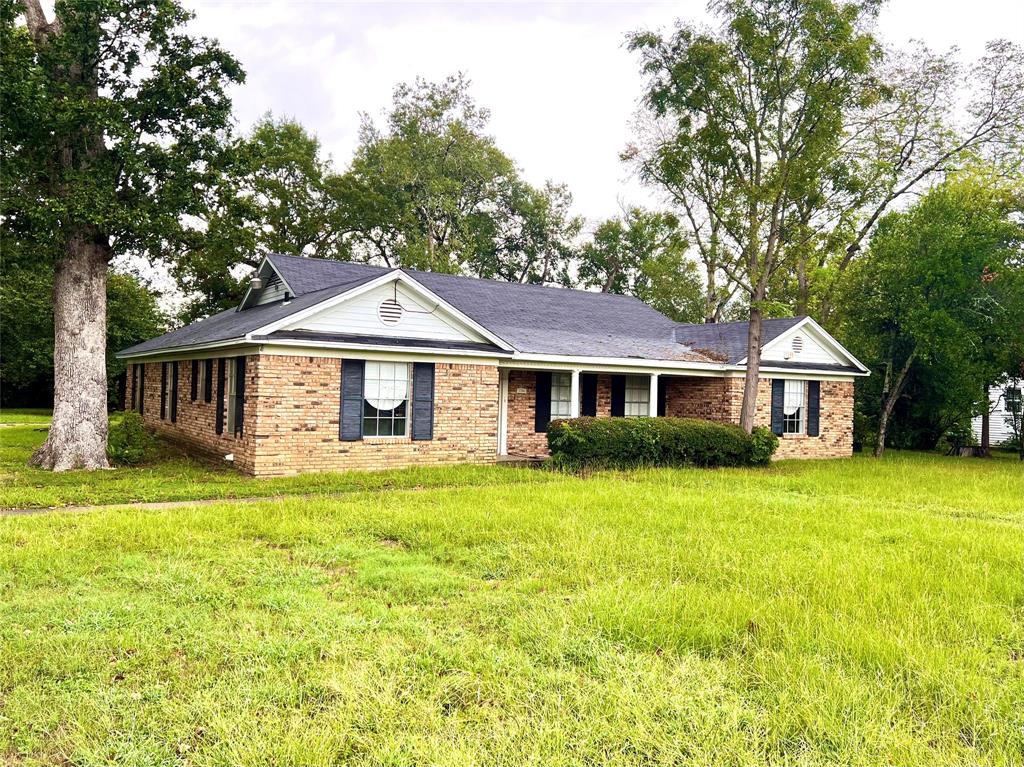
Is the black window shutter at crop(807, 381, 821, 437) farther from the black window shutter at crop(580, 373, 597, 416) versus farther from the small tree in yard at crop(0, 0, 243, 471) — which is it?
the small tree in yard at crop(0, 0, 243, 471)

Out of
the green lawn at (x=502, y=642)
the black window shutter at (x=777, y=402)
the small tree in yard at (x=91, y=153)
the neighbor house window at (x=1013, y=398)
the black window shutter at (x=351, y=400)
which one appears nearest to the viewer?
the green lawn at (x=502, y=642)

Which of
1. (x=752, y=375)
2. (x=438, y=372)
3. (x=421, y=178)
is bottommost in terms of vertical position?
(x=438, y=372)

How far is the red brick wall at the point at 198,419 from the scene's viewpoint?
12.0 meters

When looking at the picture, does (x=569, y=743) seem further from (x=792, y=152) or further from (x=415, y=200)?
(x=415, y=200)

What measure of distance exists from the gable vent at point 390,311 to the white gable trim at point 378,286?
0.39 metres

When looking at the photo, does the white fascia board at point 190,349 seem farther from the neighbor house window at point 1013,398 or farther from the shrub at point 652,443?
the neighbor house window at point 1013,398

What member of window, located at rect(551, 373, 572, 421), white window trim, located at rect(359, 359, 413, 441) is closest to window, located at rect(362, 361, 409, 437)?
white window trim, located at rect(359, 359, 413, 441)

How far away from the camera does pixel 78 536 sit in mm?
6738

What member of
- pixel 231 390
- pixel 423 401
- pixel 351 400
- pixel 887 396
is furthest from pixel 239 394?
pixel 887 396

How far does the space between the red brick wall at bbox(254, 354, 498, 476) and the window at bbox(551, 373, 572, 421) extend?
8.54 feet

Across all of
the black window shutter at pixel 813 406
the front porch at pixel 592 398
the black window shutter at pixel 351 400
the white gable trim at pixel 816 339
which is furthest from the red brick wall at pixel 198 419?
the black window shutter at pixel 813 406

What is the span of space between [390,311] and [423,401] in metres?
2.00

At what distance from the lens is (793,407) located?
18562 mm

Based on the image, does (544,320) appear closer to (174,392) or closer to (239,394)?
(239,394)
